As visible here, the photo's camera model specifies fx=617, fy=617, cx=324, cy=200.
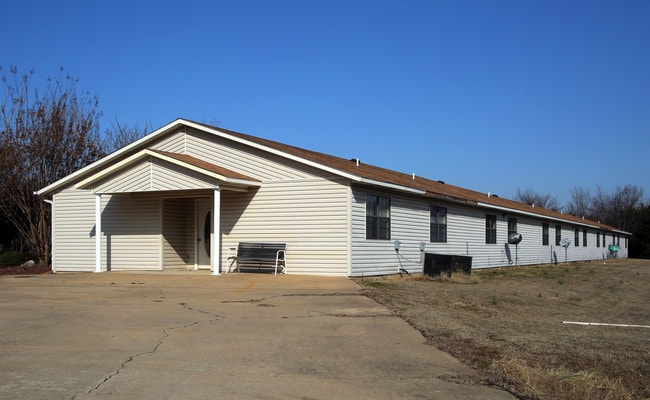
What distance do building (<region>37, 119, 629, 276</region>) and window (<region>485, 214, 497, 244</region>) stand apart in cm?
296

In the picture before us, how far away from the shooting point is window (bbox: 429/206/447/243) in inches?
847

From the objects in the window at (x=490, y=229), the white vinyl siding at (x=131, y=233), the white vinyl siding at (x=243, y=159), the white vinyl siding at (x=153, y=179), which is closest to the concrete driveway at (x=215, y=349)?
the white vinyl siding at (x=153, y=179)

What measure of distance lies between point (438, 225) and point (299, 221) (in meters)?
6.66

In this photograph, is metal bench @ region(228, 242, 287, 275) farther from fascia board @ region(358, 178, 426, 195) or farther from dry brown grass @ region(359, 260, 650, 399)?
fascia board @ region(358, 178, 426, 195)

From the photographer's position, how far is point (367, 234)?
→ 17.5 m

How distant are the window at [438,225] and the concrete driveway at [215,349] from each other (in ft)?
29.8

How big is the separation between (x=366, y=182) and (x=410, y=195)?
371 centimetres

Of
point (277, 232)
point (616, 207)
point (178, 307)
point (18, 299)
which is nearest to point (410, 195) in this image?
point (277, 232)

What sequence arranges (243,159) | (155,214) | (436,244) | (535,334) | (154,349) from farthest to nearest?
(436,244) → (155,214) → (243,159) → (535,334) → (154,349)

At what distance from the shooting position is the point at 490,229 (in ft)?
88.7

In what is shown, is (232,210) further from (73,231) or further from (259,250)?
(73,231)

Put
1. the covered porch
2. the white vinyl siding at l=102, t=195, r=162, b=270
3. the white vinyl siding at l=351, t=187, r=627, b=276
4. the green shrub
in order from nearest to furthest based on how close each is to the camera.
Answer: the white vinyl siding at l=351, t=187, r=627, b=276 → the covered porch → the white vinyl siding at l=102, t=195, r=162, b=270 → the green shrub

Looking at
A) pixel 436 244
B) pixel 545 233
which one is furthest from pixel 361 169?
pixel 545 233

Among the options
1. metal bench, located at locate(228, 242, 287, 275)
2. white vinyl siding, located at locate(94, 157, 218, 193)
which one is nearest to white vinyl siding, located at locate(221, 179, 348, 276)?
metal bench, located at locate(228, 242, 287, 275)
